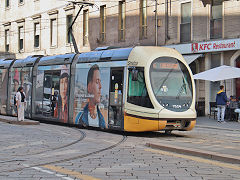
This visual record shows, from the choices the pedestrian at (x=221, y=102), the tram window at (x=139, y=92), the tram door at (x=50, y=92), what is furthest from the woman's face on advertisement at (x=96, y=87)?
the pedestrian at (x=221, y=102)

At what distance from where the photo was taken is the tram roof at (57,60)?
56.4 ft

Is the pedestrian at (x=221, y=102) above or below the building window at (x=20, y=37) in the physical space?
below

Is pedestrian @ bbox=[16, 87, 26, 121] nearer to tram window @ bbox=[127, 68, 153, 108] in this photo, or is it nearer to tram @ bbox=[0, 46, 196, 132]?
tram @ bbox=[0, 46, 196, 132]

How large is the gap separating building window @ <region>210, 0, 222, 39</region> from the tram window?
1081 centimetres

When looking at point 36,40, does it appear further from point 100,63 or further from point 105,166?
point 105,166

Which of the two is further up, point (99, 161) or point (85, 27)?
point (85, 27)

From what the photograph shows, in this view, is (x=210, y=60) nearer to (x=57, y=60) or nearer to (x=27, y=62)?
(x=57, y=60)

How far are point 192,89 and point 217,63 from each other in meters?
10.3

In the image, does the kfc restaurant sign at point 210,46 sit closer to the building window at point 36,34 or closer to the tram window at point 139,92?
the tram window at point 139,92

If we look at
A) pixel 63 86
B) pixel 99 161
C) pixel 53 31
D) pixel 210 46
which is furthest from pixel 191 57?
pixel 99 161

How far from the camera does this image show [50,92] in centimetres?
1830

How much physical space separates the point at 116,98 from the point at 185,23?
39.4 ft

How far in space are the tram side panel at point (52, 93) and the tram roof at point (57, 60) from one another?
0.52 feet

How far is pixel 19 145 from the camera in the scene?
35.8ft
